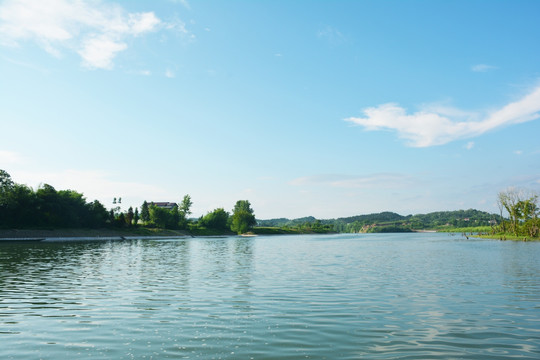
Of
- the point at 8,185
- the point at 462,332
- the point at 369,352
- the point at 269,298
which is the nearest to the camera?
the point at 369,352

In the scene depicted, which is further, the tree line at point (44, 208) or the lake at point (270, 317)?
the tree line at point (44, 208)

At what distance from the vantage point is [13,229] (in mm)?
128500

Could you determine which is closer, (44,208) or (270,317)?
(270,317)

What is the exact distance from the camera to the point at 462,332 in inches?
688

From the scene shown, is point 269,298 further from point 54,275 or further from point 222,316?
point 54,275

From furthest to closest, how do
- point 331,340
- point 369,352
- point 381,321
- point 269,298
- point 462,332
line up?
point 269,298 < point 381,321 < point 462,332 < point 331,340 < point 369,352

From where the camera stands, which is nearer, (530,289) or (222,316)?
(222,316)

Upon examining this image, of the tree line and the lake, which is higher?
the tree line

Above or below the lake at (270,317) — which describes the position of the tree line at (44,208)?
above

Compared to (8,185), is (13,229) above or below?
below

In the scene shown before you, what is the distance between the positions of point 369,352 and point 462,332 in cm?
612

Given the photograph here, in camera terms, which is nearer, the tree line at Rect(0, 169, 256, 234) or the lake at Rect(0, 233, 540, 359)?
the lake at Rect(0, 233, 540, 359)

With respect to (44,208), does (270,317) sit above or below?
below

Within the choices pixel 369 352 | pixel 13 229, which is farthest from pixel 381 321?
pixel 13 229
